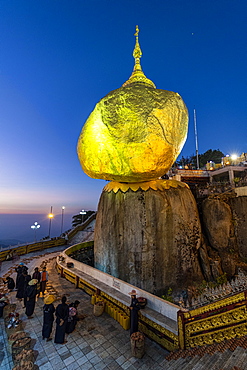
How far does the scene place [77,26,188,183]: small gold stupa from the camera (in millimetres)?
11047

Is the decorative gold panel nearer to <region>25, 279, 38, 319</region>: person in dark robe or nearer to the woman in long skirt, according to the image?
<region>25, 279, 38, 319</region>: person in dark robe

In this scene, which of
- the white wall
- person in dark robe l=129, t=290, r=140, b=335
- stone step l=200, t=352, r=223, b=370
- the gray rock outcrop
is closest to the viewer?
stone step l=200, t=352, r=223, b=370

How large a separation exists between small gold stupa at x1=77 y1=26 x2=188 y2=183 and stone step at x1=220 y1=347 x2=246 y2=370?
27.8 feet

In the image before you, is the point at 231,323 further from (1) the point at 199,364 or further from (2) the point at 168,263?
(2) the point at 168,263

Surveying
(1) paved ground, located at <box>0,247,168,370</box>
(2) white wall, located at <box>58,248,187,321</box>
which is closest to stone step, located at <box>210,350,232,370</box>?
(1) paved ground, located at <box>0,247,168,370</box>

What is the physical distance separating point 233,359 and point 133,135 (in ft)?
32.5

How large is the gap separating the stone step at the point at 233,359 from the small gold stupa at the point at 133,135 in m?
8.48

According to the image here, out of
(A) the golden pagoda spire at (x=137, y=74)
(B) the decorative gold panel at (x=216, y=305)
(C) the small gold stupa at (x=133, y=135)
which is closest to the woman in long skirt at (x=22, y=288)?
(C) the small gold stupa at (x=133, y=135)

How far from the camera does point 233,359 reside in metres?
4.32

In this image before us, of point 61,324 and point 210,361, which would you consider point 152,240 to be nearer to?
point 61,324

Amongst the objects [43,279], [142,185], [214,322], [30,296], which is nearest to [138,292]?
[214,322]

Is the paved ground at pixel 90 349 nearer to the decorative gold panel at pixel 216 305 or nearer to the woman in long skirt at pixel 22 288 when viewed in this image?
the woman in long skirt at pixel 22 288

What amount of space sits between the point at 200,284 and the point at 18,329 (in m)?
10.2

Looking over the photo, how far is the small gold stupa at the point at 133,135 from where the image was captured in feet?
36.2
